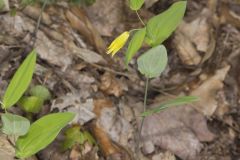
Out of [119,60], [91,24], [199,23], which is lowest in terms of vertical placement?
[199,23]

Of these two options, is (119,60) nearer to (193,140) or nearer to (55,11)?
(55,11)

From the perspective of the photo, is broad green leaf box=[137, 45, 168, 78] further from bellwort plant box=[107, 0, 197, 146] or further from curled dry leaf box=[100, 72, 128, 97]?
curled dry leaf box=[100, 72, 128, 97]

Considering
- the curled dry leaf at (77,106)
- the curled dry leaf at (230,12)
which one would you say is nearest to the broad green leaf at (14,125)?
the curled dry leaf at (77,106)

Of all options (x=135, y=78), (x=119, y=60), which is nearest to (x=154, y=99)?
(x=135, y=78)

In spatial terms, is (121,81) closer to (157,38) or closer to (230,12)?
(157,38)

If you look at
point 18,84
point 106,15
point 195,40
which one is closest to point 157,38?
point 18,84

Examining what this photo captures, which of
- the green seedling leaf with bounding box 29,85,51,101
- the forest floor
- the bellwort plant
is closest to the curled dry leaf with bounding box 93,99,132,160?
the forest floor
